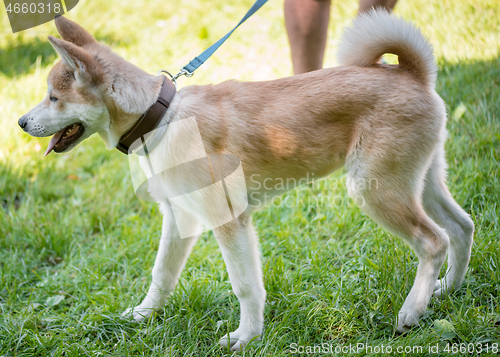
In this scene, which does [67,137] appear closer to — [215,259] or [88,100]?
[88,100]

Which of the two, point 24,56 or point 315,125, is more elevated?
point 24,56

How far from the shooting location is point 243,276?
2.14 metres

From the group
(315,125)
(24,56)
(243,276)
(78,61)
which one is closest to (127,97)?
(78,61)

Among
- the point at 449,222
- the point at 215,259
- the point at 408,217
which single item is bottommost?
the point at 215,259

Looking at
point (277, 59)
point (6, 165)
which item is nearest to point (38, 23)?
point (6, 165)

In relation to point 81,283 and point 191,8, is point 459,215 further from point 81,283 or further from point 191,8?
point 191,8

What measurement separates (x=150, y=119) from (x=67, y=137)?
1.55 feet

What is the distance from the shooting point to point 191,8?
7.07m

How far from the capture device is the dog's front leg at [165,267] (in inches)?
96.7

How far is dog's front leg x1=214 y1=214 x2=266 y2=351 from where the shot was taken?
7.01ft

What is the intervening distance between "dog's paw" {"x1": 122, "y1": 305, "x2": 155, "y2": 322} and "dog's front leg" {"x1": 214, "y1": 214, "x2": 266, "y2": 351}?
1.70 feet

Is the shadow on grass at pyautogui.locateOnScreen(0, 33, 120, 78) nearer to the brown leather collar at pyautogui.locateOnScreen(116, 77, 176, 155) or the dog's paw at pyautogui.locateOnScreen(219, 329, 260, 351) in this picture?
the brown leather collar at pyautogui.locateOnScreen(116, 77, 176, 155)

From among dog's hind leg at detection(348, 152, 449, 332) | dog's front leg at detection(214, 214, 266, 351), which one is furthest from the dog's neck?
dog's hind leg at detection(348, 152, 449, 332)

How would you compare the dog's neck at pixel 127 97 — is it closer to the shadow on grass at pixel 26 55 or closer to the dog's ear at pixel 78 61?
the dog's ear at pixel 78 61
